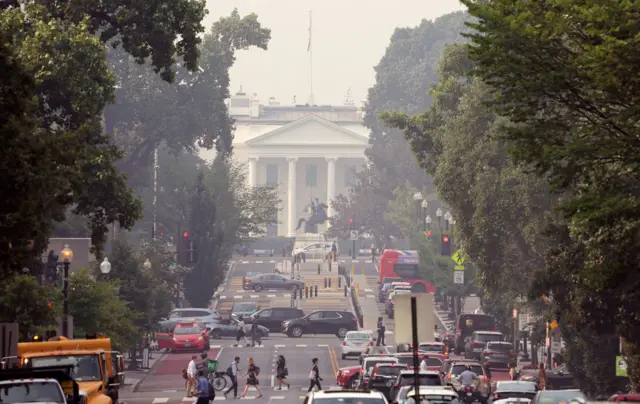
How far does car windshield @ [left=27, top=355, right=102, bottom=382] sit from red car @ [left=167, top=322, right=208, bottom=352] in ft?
130

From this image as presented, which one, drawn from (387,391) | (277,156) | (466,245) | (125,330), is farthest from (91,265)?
(277,156)

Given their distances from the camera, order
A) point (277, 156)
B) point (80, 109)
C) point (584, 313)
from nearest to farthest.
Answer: point (80, 109), point (584, 313), point (277, 156)

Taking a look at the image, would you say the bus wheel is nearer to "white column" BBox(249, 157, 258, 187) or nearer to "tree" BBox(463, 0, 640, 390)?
"tree" BBox(463, 0, 640, 390)

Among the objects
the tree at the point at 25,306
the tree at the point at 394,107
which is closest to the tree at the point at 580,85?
the tree at the point at 25,306

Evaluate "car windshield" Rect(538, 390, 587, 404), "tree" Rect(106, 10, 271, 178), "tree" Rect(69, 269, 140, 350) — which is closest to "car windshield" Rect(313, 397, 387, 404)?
"car windshield" Rect(538, 390, 587, 404)

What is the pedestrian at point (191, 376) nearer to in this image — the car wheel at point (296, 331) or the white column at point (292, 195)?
the car wheel at point (296, 331)

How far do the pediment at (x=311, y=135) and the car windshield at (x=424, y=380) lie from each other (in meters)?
149

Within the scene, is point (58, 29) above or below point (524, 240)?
above

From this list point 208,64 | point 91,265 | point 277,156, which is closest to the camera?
point 91,265

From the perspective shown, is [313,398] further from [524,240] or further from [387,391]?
[524,240]

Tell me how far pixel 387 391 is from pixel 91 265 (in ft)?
89.4

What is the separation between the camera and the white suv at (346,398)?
80.9 feet

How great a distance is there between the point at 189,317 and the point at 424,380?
40906 millimetres

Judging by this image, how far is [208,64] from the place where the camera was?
97688mm
